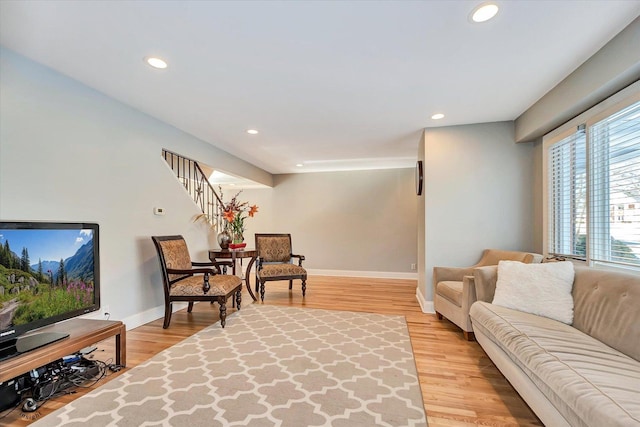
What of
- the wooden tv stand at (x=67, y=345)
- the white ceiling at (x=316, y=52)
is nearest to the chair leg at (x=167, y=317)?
the wooden tv stand at (x=67, y=345)

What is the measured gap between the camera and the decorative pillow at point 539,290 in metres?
2.07

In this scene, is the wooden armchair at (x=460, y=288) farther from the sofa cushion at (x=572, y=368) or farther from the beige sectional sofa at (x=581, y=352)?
the sofa cushion at (x=572, y=368)

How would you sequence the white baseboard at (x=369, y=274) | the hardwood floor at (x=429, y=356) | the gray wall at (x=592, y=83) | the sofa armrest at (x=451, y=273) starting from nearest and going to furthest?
the hardwood floor at (x=429, y=356)
the gray wall at (x=592, y=83)
the sofa armrest at (x=451, y=273)
the white baseboard at (x=369, y=274)

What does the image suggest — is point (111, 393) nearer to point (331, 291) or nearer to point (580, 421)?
point (580, 421)

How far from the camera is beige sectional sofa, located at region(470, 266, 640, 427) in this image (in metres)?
1.14

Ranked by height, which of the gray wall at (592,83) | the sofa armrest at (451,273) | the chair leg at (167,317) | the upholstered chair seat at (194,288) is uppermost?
the gray wall at (592,83)

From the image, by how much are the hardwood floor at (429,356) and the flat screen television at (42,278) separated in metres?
0.47

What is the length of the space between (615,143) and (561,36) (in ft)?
3.16

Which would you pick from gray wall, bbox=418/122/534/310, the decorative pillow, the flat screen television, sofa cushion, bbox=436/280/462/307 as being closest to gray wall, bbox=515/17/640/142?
gray wall, bbox=418/122/534/310

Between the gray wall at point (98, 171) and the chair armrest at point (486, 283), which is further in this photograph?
the chair armrest at point (486, 283)

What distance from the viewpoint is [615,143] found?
221cm

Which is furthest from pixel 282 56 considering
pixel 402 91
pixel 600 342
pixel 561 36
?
pixel 600 342

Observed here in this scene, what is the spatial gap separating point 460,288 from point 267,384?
2090 mm

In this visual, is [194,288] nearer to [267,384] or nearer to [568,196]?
[267,384]
